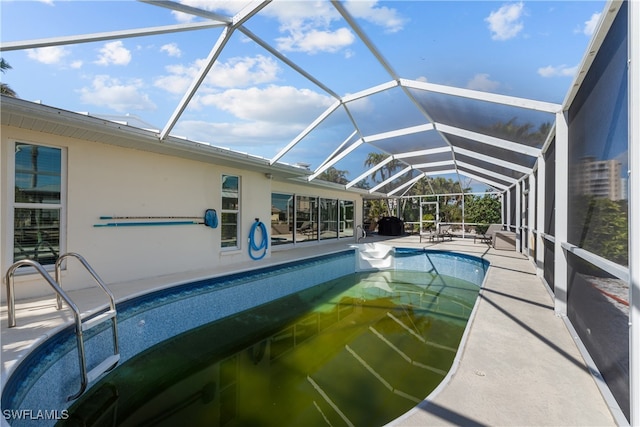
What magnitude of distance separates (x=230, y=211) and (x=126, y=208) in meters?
2.62

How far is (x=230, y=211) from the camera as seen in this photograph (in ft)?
26.3

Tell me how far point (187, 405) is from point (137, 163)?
4.53 m

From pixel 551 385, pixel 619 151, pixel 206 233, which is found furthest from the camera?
pixel 206 233

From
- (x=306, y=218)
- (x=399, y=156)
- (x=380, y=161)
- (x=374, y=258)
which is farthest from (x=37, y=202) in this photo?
(x=380, y=161)

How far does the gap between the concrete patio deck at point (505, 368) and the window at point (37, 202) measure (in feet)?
2.61

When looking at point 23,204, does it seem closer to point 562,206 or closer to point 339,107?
point 339,107

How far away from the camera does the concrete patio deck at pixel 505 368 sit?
2070 mm

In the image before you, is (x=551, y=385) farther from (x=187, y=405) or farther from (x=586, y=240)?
(x=187, y=405)

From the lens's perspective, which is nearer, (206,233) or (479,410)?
(479,410)

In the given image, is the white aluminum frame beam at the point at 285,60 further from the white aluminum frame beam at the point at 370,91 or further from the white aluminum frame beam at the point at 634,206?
the white aluminum frame beam at the point at 634,206

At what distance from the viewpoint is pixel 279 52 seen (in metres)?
5.33

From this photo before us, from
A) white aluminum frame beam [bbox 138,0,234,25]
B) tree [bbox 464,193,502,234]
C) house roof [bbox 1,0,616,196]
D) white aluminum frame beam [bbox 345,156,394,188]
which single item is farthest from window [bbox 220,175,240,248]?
tree [bbox 464,193,502,234]

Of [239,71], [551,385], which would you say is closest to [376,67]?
[239,71]

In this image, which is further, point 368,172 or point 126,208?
point 368,172
